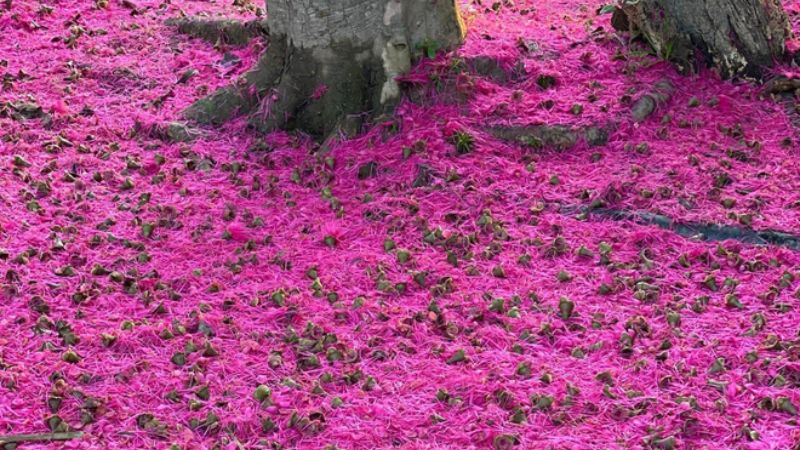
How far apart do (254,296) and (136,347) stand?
717mm

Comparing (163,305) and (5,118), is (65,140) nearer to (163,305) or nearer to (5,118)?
(5,118)

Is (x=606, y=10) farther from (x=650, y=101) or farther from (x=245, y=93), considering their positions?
(x=245, y=93)

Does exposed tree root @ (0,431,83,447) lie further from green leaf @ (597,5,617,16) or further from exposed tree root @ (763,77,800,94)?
green leaf @ (597,5,617,16)

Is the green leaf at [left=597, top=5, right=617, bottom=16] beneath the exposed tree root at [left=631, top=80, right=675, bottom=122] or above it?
above

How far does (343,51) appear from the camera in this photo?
24.4 feet

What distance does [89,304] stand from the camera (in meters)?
5.83

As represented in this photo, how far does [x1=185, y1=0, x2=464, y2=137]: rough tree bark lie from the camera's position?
24.1 feet

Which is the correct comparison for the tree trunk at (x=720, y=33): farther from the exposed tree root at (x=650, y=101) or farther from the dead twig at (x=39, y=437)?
the dead twig at (x=39, y=437)

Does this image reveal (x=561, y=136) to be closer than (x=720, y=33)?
Yes

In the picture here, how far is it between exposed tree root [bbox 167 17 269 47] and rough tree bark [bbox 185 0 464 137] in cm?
130

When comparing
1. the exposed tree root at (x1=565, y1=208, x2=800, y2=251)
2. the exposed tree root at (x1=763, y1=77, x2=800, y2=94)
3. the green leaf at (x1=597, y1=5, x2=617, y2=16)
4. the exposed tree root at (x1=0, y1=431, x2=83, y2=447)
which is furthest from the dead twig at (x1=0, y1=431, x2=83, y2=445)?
the green leaf at (x1=597, y1=5, x2=617, y2=16)

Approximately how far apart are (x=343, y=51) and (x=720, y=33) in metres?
2.62

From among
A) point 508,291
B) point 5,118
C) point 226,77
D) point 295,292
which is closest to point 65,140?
point 5,118

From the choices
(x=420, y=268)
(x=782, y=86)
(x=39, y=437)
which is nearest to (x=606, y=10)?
(x=782, y=86)
